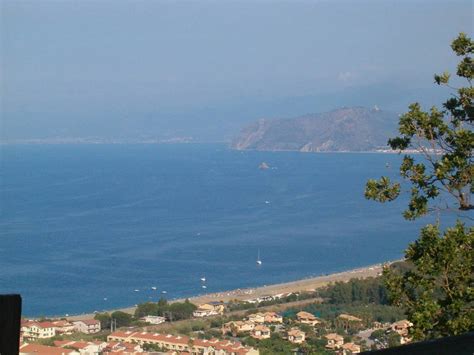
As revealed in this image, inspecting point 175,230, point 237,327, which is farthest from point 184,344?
point 175,230

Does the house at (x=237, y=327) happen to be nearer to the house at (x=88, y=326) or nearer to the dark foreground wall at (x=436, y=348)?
the house at (x=88, y=326)

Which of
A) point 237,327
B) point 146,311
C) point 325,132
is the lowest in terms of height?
point 237,327

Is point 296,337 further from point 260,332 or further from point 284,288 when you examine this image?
point 284,288

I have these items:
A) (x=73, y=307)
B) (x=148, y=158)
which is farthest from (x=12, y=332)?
(x=148, y=158)

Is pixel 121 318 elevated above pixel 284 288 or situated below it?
below

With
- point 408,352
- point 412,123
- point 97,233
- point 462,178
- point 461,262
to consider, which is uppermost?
point 97,233

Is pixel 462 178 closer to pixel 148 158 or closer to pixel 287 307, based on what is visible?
pixel 287 307

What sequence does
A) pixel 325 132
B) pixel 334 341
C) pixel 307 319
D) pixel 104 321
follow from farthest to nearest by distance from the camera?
pixel 325 132
pixel 104 321
pixel 307 319
pixel 334 341

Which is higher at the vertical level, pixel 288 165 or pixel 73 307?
pixel 288 165
